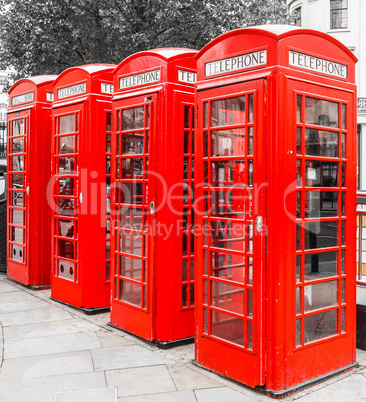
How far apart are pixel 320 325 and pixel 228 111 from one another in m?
1.92

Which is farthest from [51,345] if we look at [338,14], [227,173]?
[338,14]

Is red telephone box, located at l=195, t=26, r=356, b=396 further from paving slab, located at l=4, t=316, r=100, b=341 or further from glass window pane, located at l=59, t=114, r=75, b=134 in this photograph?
glass window pane, located at l=59, t=114, r=75, b=134

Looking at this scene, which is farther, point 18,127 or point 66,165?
point 18,127

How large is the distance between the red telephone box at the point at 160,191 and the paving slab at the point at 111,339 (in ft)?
0.49

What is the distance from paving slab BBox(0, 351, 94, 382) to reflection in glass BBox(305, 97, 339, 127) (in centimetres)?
285

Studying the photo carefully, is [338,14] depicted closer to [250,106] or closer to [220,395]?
[250,106]

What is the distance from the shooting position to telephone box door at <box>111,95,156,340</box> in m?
4.82

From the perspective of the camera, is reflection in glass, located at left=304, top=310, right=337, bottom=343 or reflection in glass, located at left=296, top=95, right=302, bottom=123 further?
reflection in glass, located at left=304, top=310, right=337, bottom=343

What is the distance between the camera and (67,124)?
6277 millimetres

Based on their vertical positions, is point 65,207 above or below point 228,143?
below

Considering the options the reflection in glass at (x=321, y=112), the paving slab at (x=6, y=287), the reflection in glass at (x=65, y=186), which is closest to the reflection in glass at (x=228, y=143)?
the reflection in glass at (x=321, y=112)

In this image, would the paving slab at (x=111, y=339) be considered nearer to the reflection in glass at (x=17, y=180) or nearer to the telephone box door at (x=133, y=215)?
the telephone box door at (x=133, y=215)

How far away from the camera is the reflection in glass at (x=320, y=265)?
382 centimetres

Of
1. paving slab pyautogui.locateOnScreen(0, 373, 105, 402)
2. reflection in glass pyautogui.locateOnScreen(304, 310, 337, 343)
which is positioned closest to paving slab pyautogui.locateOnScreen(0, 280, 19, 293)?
paving slab pyautogui.locateOnScreen(0, 373, 105, 402)
